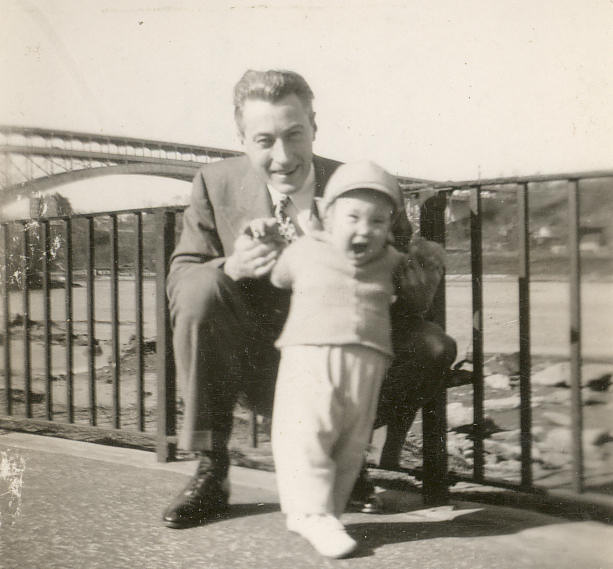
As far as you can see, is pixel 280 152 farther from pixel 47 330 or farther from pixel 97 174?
pixel 47 330

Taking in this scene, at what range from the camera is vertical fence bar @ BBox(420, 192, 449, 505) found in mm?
2477

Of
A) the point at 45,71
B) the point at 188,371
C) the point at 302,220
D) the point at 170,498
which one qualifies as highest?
the point at 45,71

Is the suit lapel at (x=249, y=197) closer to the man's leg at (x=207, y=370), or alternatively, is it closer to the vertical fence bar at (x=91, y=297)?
the man's leg at (x=207, y=370)

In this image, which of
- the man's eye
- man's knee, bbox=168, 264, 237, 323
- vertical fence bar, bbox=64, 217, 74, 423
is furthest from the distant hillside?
vertical fence bar, bbox=64, 217, 74, 423

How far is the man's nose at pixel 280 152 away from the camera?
2.32 meters

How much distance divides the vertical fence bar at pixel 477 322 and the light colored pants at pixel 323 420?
20.7 inches

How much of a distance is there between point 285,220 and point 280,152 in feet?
0.77

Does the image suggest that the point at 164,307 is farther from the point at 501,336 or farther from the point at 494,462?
the point at 501,336

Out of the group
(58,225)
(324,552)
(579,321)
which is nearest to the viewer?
(324,552)

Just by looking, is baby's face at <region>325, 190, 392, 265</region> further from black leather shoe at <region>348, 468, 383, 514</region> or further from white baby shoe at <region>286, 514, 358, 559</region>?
black leather shoe at <region>348, 468, 383, 514</region>

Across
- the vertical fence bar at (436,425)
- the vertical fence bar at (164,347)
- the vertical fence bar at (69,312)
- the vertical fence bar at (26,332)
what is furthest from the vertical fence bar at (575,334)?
the vertical fence bar at (26,332)

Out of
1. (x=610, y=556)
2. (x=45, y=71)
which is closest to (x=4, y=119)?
(x=45, y=71)

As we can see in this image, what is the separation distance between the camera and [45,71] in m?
2.67

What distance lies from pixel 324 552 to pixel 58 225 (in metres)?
2.47
